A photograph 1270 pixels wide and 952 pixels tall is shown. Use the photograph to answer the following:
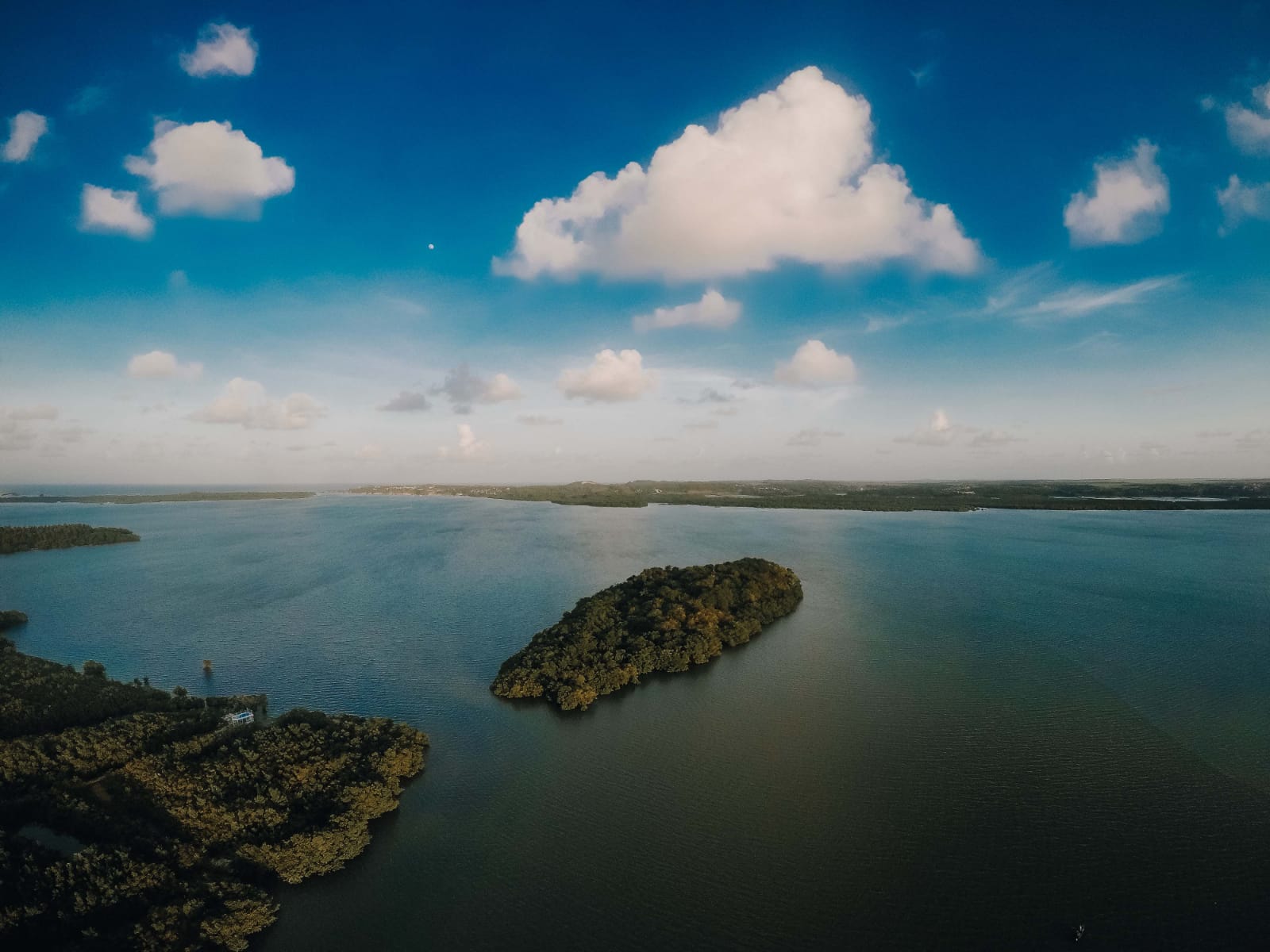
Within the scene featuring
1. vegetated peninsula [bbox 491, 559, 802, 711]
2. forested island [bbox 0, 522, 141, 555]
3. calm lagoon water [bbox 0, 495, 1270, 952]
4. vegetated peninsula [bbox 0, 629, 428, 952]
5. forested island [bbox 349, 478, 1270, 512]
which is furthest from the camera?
forested island [bbox 349, 478, 1270, 512]

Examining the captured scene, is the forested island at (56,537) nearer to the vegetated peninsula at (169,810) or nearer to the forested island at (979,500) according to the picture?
the vegetated peninsula at (169,810)

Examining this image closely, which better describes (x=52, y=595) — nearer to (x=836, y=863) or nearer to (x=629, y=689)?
(x=629, y=689)

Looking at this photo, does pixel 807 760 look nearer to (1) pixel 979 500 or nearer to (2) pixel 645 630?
(2) pixel 645 630

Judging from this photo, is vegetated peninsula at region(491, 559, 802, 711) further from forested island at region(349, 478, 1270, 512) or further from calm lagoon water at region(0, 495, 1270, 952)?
forested island at region(349, 478, 1270, 512)

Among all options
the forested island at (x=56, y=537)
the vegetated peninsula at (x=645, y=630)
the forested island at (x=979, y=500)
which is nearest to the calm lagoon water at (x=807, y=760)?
the vegetated peninsula at (x=645, y=630)

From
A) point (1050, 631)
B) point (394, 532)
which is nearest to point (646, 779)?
point (1050, 631)

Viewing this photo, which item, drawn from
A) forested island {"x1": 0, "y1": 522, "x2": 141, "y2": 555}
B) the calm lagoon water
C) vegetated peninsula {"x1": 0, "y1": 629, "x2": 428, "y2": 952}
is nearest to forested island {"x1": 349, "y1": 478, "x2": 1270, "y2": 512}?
the calm lagoon water
